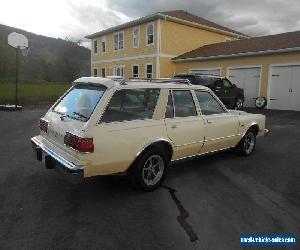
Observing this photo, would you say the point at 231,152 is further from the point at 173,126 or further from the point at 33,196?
the point at 33,196

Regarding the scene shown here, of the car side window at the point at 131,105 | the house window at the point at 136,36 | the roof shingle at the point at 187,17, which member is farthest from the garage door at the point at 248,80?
the car side window at the point at 131,105

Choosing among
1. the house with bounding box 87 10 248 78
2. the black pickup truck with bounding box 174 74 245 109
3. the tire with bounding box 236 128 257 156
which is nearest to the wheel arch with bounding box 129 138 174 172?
the tire with bounding box 236 128 257 156

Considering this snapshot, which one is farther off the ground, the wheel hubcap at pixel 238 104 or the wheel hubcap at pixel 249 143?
the wheel hubcap at pixel 238 104

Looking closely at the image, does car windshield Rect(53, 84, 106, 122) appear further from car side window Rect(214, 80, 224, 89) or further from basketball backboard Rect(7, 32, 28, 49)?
basketball backboard Rect(7, 32, 28, 49)

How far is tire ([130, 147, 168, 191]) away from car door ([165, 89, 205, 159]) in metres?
0.34

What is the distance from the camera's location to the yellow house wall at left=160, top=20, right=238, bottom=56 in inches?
979

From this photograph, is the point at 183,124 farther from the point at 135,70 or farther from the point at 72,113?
the point at 135,70

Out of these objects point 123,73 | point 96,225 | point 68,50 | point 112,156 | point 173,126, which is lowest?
point 96,225

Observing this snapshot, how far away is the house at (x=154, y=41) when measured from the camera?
2477cm

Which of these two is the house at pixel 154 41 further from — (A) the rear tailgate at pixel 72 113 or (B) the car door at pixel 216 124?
(A) the rear tailgate at pixel 72 113

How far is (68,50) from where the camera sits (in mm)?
57781

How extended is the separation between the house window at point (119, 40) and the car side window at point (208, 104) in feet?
81.0

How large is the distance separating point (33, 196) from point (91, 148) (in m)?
1.35

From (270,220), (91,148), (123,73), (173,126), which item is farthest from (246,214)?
(123,73)
